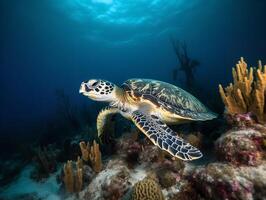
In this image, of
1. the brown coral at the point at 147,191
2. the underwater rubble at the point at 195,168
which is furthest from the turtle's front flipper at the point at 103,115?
the brown coral at the point at 147,191

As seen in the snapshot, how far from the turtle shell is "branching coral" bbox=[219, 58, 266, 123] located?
3.07 feet

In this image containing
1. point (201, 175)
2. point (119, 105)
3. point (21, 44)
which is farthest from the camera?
point (21, 44)

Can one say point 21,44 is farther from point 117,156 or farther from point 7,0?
point 117,156

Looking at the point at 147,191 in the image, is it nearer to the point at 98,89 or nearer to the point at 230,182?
the point at 230,182

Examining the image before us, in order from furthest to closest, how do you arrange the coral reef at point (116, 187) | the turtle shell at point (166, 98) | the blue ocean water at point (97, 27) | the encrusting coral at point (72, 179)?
the blue ocean water at point (97, 27), the turtle shell at point (166, 98), the encrusting coral at point (72, 179), the coral reef at point (116, 187)

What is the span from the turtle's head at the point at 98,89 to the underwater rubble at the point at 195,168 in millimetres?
1116

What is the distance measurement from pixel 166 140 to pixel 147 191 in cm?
91

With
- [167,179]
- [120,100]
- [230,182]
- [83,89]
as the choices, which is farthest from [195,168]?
[83,89]

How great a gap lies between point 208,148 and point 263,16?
32.7 m

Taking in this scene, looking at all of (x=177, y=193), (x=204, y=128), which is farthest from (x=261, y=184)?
(x=204, y=128)

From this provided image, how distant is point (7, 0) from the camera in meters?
19.0

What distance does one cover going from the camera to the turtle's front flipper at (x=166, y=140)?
3340 mm

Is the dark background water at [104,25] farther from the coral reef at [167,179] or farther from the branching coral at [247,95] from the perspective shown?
the coral reef at [167,179]

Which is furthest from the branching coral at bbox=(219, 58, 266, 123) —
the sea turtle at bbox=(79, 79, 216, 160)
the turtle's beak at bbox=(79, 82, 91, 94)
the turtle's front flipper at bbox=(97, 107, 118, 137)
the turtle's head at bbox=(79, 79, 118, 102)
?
the turtle's beak at bbox=(79, 82, 91, 94)
